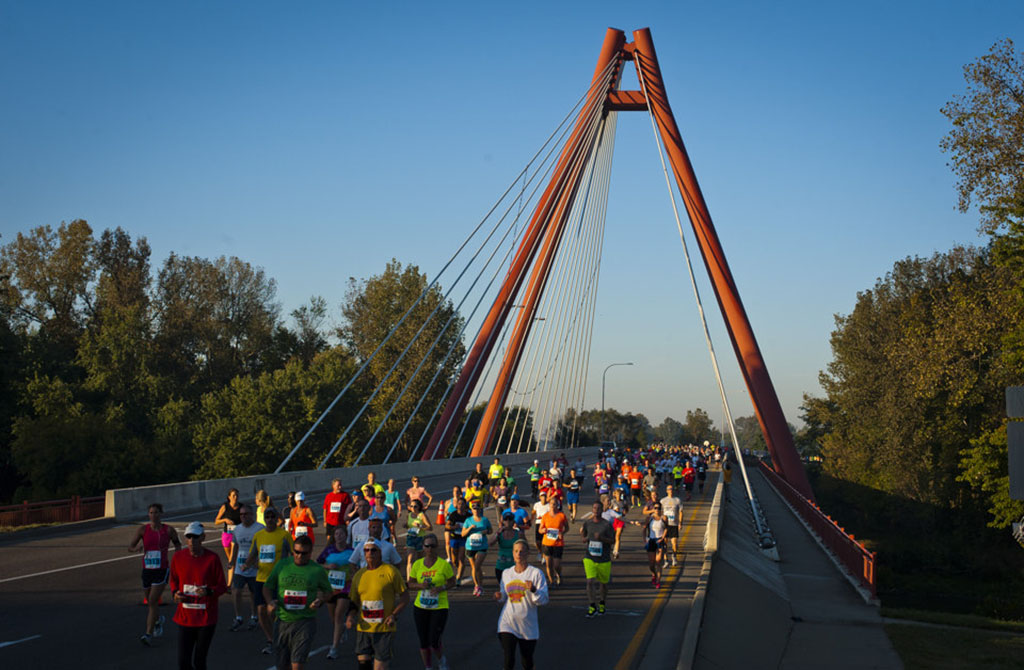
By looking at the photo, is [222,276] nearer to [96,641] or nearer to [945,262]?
[945,262]

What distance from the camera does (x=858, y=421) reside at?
66.5m

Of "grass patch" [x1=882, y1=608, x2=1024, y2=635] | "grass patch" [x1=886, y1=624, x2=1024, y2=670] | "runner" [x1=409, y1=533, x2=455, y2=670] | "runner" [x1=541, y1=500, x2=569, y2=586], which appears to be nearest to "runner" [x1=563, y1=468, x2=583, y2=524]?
"grass patch" [x1=882, y1=608, x2=1024, y2=635]

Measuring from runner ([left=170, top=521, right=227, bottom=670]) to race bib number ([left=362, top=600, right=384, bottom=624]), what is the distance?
4.34ft

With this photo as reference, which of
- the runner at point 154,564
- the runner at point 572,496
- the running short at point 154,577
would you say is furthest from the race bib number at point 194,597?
the runner at point 572,496

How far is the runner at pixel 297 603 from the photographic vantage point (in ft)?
25.9

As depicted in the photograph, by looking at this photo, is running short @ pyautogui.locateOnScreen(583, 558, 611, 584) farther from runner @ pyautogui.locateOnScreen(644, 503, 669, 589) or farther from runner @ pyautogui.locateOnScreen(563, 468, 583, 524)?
runner @ pyautogui.locateOnScreen(563, 468, 583, 524)

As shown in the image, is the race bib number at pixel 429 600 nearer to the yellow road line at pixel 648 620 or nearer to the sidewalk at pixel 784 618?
the yellow road line at pixel 648 620

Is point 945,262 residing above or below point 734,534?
above

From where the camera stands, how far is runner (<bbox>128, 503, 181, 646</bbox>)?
10.6 meters

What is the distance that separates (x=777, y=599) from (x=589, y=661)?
782 centimetres

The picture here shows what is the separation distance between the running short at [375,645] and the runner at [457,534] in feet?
22.2

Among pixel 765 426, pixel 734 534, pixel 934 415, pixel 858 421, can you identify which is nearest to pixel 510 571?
pixel 734 534

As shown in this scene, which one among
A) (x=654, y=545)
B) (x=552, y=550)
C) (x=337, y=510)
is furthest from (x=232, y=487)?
(x=654, y=545)

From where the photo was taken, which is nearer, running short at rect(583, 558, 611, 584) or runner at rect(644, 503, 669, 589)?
running short at rect(583, 558, 611, 584)
